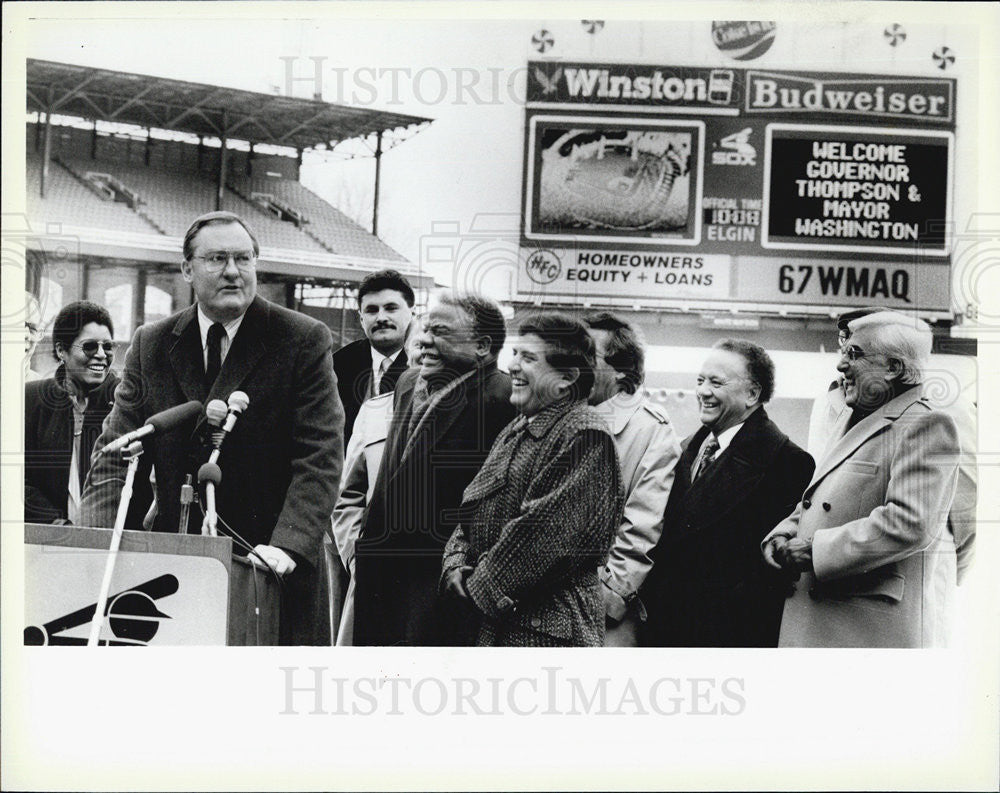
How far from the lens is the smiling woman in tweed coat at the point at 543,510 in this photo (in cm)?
454

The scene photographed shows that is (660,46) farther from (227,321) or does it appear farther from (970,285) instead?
(227,321)

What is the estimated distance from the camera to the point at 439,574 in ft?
15.4

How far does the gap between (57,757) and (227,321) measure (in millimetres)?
1869

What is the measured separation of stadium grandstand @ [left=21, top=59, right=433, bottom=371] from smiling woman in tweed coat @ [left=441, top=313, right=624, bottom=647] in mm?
604

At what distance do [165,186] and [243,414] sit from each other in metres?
0.96

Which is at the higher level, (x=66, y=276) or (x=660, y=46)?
(x=660, y=46)

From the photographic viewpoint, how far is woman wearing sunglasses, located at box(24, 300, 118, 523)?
4.71 metres

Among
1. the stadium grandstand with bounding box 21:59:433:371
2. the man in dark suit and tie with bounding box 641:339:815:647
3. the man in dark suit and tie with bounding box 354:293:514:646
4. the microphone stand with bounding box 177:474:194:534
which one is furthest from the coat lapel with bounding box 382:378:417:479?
the man in dark suit and tie with bounding box 641:339:815:647

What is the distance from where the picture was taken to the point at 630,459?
468 centimetres

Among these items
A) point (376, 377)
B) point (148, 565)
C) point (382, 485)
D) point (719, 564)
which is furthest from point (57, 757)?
point (719, 564)

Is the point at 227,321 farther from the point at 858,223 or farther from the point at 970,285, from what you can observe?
the point at 970,285

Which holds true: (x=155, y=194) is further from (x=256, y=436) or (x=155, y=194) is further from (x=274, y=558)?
(x=274, y=558)

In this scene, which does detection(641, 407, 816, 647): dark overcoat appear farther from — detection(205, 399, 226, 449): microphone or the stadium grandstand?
detection(205, 399, 226, 449): microphone

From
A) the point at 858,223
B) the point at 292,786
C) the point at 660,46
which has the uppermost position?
the point at 660,46
